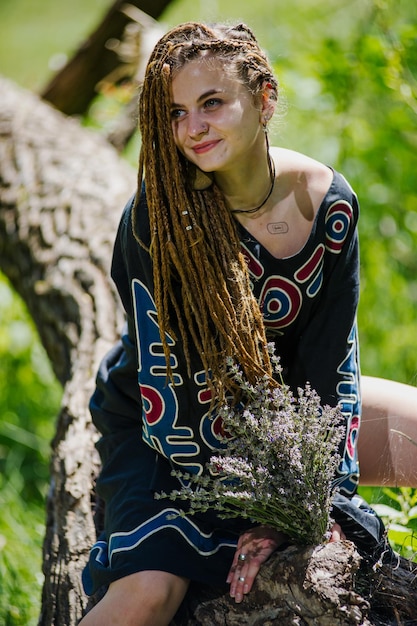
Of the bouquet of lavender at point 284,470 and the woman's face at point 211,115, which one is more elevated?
the woman's face at point 211,115

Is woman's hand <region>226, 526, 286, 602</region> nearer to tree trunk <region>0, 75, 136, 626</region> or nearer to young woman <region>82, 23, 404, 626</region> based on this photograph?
young woman <region>82, 23, 404, 626</region>

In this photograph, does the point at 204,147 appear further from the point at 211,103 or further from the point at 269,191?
the point at 269,191

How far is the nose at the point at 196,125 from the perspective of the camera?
1.98m

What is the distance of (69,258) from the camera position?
339cm

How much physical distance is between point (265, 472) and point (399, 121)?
257 cm

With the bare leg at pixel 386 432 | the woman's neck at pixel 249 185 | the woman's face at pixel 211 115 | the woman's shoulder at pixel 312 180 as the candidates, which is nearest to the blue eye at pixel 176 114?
the woman's face at pixel 211 115

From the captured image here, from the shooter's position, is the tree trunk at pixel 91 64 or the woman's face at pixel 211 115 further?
the tree trunk at pixel 91 64

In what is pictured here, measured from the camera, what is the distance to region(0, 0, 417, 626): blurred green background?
3510mm

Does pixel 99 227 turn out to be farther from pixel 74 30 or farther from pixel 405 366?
pixel 74 30

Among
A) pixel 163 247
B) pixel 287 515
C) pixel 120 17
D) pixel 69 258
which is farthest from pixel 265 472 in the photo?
pixel 120 17

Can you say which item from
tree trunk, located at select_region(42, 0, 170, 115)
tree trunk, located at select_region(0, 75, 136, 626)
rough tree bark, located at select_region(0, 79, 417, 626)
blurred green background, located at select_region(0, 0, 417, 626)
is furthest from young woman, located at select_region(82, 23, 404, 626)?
tree trunk, located at select_region(42, 0, 170, 115)

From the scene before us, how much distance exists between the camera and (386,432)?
239cm

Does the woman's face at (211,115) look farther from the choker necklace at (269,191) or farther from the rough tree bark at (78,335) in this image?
the rough tree bark at (78,335)

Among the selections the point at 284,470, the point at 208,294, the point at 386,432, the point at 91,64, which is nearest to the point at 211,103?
the point at 208,294
